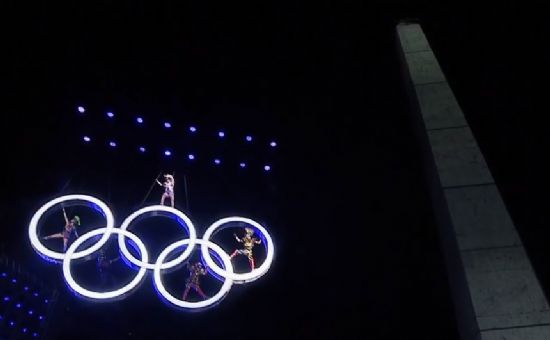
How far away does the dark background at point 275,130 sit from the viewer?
7543mm

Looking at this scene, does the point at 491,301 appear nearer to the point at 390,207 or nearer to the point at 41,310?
the point at 390,207

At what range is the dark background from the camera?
7.54 metres

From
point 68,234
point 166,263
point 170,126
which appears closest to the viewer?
point 166,263

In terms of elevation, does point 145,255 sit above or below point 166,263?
above

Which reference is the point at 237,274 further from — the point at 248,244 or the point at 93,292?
the point at 93,292

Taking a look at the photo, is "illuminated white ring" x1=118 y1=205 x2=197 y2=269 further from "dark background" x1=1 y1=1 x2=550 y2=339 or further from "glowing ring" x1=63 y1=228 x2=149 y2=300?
"dark background" x1=1 y1=1 x2=550 y2=339

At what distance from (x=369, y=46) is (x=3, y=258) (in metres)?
8.08

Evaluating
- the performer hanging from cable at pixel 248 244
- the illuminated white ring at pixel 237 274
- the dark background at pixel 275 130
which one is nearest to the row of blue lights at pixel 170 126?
the dark background at pixel 275 130

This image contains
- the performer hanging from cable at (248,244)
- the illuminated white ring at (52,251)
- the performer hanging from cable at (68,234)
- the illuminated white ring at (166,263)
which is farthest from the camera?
the performer hanging from cable at (248,244)

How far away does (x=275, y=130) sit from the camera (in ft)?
27.4

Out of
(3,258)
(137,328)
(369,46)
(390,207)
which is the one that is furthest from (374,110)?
(3,258)

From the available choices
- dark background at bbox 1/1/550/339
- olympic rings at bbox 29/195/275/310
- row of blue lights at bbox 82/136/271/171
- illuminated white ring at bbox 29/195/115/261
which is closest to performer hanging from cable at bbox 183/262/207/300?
olympic rings at bbox 29/195/275/310

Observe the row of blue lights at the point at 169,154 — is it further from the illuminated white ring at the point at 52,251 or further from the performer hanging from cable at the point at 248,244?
the illuminated white ring at the point at 52,251

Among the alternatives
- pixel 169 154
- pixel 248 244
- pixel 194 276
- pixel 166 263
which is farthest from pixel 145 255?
pixel 169 154
